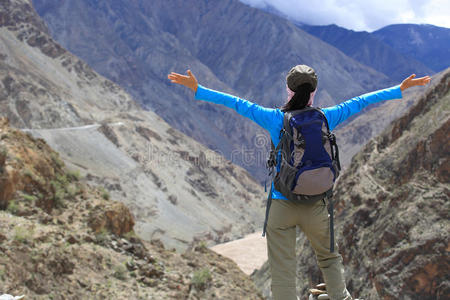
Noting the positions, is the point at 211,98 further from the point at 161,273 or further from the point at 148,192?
the point at 148,192

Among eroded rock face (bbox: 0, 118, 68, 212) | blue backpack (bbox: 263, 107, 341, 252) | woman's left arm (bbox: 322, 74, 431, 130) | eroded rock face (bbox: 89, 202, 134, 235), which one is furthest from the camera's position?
eroded rock face (bbox: 89, 202, 134, 235)

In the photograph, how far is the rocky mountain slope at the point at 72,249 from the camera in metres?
7.64

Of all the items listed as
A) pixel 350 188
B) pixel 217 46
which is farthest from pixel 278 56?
pixel 350 188

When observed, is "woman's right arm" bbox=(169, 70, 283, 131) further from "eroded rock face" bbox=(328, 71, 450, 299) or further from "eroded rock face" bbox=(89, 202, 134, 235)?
"eroded rock face" bbox=(89, 202, 134, 235)

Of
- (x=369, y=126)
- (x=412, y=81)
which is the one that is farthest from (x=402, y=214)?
(x=369, y=126)

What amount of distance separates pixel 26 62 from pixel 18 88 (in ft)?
37.0

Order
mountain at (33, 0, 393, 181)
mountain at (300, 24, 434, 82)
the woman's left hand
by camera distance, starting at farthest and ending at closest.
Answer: mountain at (300, 24, 434, 82) < mountain at (33, 0, 393, 181) < the woman's left hand

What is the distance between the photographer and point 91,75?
7019cm

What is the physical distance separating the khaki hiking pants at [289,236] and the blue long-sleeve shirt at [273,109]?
0.14 m

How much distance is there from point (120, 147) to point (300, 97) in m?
45.9

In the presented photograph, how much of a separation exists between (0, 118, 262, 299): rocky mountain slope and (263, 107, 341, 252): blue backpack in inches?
205

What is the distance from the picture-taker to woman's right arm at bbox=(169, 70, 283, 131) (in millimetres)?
3467

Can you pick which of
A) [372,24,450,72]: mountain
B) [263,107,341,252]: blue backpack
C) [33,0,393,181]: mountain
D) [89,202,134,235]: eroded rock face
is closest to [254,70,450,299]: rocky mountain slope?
[89,202,134,235]: eroded rock face

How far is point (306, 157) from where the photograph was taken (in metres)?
3.20
